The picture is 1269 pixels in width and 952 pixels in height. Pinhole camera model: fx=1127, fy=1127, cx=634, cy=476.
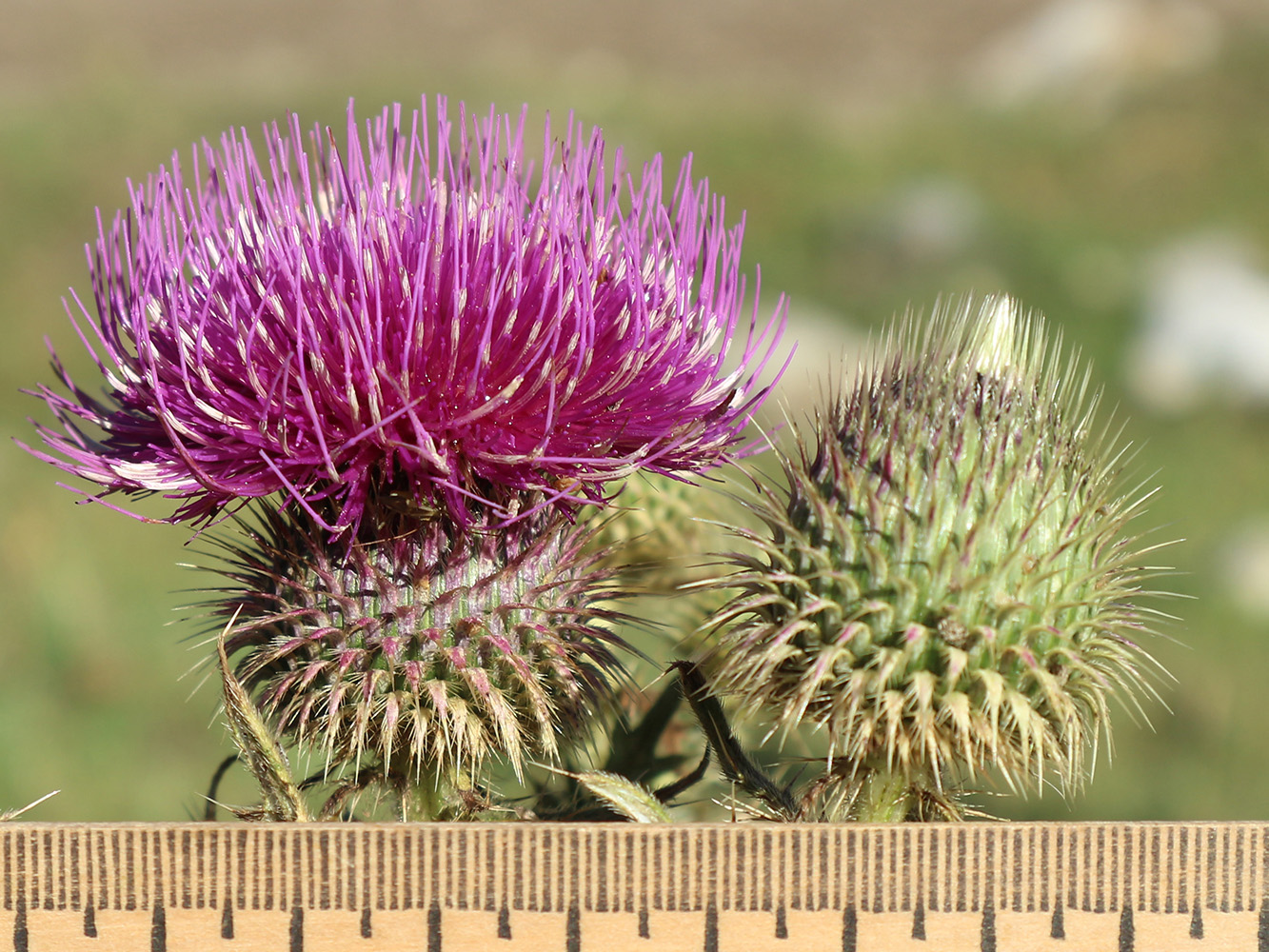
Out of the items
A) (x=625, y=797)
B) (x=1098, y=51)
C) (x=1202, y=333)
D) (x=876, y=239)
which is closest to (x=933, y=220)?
(x=876, y=239)

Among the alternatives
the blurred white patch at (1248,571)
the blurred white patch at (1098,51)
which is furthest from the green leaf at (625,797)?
the blurred white patch at (1098,51)

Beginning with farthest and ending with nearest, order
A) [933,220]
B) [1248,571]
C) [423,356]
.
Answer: [933,220] → [1248,571] → [423,356]

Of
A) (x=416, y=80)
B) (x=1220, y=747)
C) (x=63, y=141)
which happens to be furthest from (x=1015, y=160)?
(x=63, y=141)

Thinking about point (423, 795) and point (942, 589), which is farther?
point (423, 795)

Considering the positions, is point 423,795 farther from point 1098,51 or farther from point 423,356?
point 1098,51

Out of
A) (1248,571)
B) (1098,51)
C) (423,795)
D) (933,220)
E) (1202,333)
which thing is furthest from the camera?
(1098,51)

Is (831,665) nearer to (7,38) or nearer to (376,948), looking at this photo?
(376,948)

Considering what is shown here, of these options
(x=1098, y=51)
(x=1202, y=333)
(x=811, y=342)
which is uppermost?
(x=1098, y=51)

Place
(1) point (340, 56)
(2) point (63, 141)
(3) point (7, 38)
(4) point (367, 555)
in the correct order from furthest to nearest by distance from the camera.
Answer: (3) point (7, 38) → (1) point (340, 56) → (2) point (63, 141) → (4) point (367, 555)
